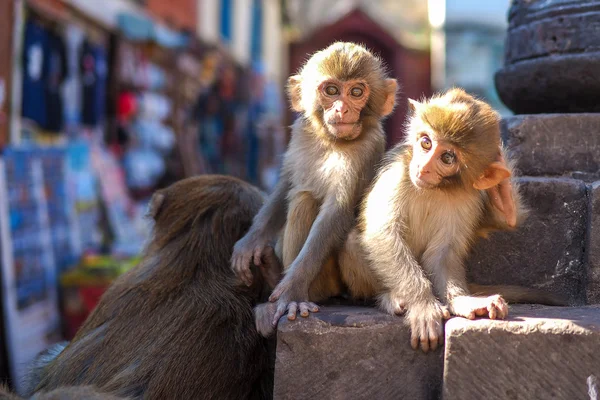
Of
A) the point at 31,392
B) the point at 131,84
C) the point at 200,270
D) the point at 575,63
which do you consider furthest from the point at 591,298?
the point at 131,84

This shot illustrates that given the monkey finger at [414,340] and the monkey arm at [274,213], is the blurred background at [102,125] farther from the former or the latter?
the monkey finger at [414,340]

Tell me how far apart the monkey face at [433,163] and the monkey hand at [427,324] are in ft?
1.66

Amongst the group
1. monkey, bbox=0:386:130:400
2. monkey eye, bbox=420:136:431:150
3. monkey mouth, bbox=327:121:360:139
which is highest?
monkey mouth, bbox=327:121:360:139

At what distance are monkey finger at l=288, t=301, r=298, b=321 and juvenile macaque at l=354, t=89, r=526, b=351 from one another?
0.38 m

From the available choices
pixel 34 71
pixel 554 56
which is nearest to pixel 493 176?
pixel 554 56

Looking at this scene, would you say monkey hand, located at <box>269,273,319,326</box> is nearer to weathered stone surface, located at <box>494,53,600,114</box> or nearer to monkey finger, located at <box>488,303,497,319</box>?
monkey finger, located at <box>488,303,497,319</box>

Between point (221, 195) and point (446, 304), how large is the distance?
1475 mm

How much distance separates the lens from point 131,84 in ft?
33.4

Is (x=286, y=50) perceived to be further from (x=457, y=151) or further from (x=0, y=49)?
(x=457, y=151)

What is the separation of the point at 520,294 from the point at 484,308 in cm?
53

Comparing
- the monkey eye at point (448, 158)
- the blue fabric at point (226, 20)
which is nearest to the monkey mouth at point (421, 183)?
the monkey eye at point (448, 158)

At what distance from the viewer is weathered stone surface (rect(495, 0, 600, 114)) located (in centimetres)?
388

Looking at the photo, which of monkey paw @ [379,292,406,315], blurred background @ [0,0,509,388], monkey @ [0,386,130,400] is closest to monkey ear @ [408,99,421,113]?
monkey paw @ [379,292,406,315]

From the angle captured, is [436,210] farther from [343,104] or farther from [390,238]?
[343,104]
